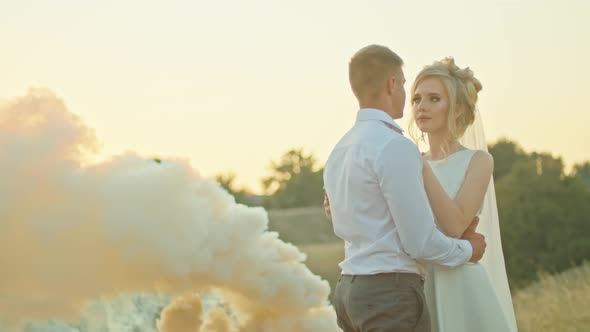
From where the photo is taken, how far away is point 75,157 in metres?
13.5

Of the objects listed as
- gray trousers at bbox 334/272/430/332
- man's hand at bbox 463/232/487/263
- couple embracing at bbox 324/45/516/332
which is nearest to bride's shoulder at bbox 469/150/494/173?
couple embracing at bbox 324/45/516/332

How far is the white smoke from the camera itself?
13.4 metres

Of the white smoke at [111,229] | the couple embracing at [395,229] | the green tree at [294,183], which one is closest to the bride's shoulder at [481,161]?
the couple embracing at [395,229]

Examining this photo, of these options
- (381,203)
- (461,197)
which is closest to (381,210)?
(381,203)

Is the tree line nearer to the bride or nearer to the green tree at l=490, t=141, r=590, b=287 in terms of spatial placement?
the green tree at l=490, t=141, r=590, b=287

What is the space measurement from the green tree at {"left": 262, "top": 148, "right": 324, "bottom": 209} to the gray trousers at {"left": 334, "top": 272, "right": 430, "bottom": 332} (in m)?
99.9

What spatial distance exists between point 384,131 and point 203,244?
8.30 meters

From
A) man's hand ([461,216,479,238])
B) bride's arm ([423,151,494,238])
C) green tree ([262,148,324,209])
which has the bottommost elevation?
man's hand ([461,216,479,238])

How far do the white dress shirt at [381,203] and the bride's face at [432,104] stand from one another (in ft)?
3.47

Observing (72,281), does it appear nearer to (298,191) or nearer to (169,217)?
(169,217)

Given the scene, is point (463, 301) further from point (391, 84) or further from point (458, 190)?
point (391, 84)

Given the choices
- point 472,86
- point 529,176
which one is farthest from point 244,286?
point 529,176

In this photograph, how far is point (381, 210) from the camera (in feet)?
17.7

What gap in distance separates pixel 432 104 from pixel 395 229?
4.45 feet
